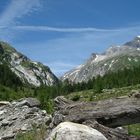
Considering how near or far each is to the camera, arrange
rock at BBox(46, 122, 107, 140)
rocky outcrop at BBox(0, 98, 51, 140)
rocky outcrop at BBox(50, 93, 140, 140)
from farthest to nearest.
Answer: rocky outcrop at BBox(0, 98, 51, 140) < rocky outcrop at BBox(50, 93, 140, 140) < rock at BBox(46, 122, 107, 140)

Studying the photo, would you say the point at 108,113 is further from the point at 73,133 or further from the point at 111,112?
the point at 73,133

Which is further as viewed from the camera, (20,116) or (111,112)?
(20,116)

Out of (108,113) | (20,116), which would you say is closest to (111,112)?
(108,113)

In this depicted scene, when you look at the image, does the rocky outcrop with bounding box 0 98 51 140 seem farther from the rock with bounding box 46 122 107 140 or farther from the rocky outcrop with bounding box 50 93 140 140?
the rock with bounding box 46 122 107 140

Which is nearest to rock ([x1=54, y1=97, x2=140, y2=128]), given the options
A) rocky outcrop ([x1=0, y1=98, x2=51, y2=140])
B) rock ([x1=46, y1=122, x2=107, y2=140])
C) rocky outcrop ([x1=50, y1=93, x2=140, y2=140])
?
rocky outcrop ([x1=50, y1=93, x2=140, y2=140])

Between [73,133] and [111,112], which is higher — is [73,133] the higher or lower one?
the lower one

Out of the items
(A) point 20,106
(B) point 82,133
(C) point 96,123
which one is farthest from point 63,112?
(A) point 20,106

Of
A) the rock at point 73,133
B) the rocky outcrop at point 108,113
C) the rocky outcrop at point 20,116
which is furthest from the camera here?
the rocky outcrop at point 20,116

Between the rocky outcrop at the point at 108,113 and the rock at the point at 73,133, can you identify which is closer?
the rock at the point at 73,133

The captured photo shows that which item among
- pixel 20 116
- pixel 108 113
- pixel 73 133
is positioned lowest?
pixel 73 133

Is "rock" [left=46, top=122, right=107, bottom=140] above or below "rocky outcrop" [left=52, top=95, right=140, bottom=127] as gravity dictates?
below

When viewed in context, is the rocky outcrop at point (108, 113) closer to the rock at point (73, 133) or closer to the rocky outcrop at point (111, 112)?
the rocky outcrop at point (111, 112)

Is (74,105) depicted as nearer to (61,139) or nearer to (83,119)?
(83,119)

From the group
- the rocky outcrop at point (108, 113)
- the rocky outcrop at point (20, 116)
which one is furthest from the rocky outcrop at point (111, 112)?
the rocky outcrop at point (20, 116)
